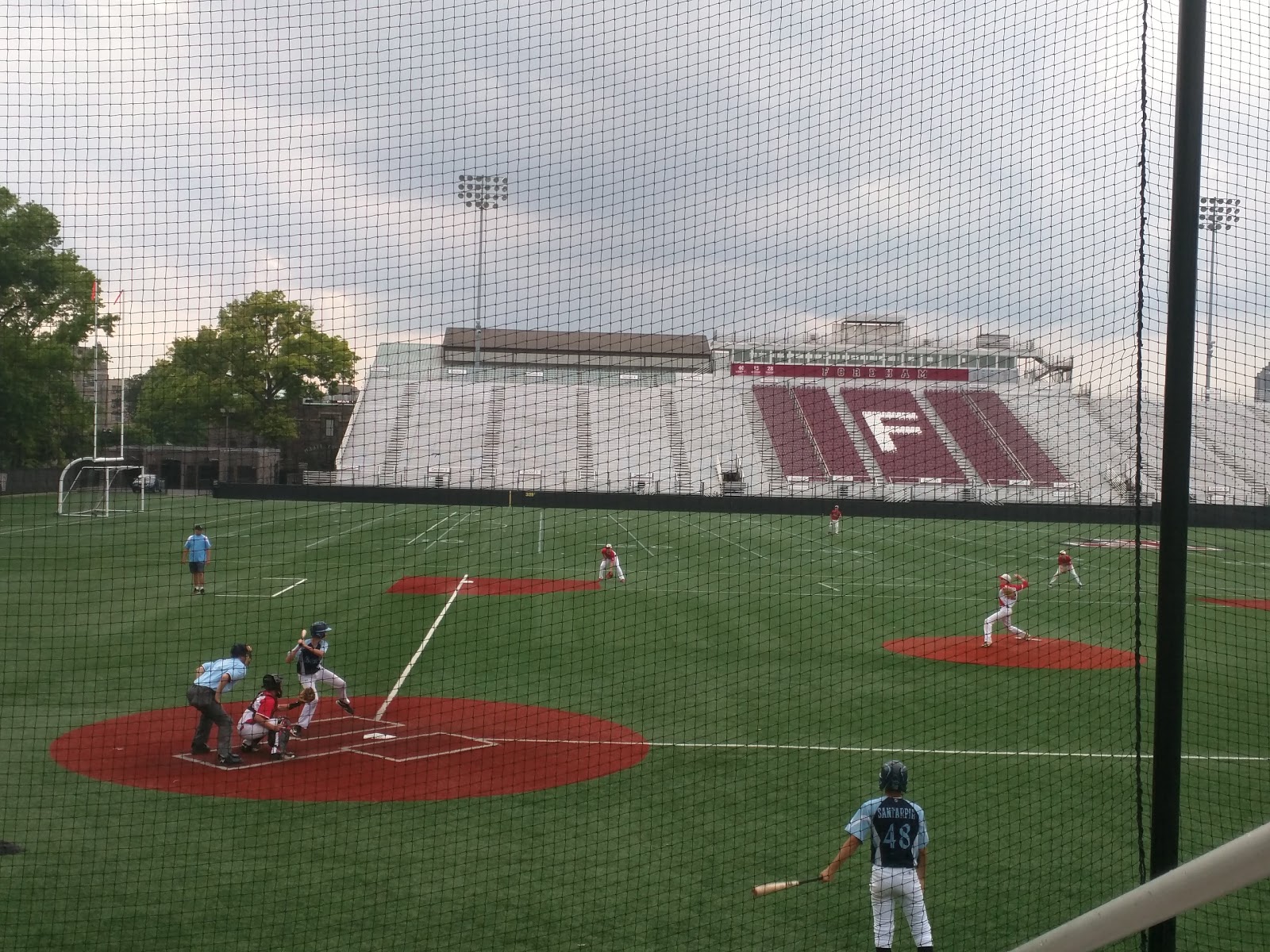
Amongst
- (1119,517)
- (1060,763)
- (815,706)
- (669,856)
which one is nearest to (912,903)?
(669,856)

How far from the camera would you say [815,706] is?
48.2 feet

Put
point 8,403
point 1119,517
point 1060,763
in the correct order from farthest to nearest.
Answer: point 8,403, point 1119,517, point 1060,763

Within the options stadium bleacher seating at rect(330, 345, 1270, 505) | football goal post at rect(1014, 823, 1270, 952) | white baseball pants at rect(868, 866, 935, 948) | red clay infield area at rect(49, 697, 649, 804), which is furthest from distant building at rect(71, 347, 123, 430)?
football goal post at rect(1014, 823, 1270, 952)

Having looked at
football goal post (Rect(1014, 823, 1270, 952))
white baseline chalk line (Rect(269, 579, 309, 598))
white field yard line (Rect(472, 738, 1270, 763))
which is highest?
football goal post (Rect(1014, 823, 1270, 952))

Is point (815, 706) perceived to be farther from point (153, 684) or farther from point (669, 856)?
point (153, 684)

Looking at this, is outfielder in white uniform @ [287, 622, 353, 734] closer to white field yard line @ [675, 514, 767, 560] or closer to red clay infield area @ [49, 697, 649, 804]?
red clay infield area @ [49, 697, 649, 804]

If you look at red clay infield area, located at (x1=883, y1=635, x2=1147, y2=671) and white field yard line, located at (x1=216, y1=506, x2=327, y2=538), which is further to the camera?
white field yard line, located at (x1=216, y1=506, x2=327, y2=538)

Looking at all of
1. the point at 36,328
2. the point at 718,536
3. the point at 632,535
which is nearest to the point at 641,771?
the point at 632,535

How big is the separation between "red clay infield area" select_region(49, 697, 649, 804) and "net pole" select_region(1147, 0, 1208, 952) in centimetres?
726

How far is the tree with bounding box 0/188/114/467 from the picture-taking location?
124 ft

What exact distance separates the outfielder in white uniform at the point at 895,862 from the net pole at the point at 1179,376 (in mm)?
2033

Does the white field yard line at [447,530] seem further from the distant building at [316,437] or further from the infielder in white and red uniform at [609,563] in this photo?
the infielder in white and red uniform at [609,563]

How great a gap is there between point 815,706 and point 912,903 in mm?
8378

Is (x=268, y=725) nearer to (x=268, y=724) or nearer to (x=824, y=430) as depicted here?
(x=268, y=724)
